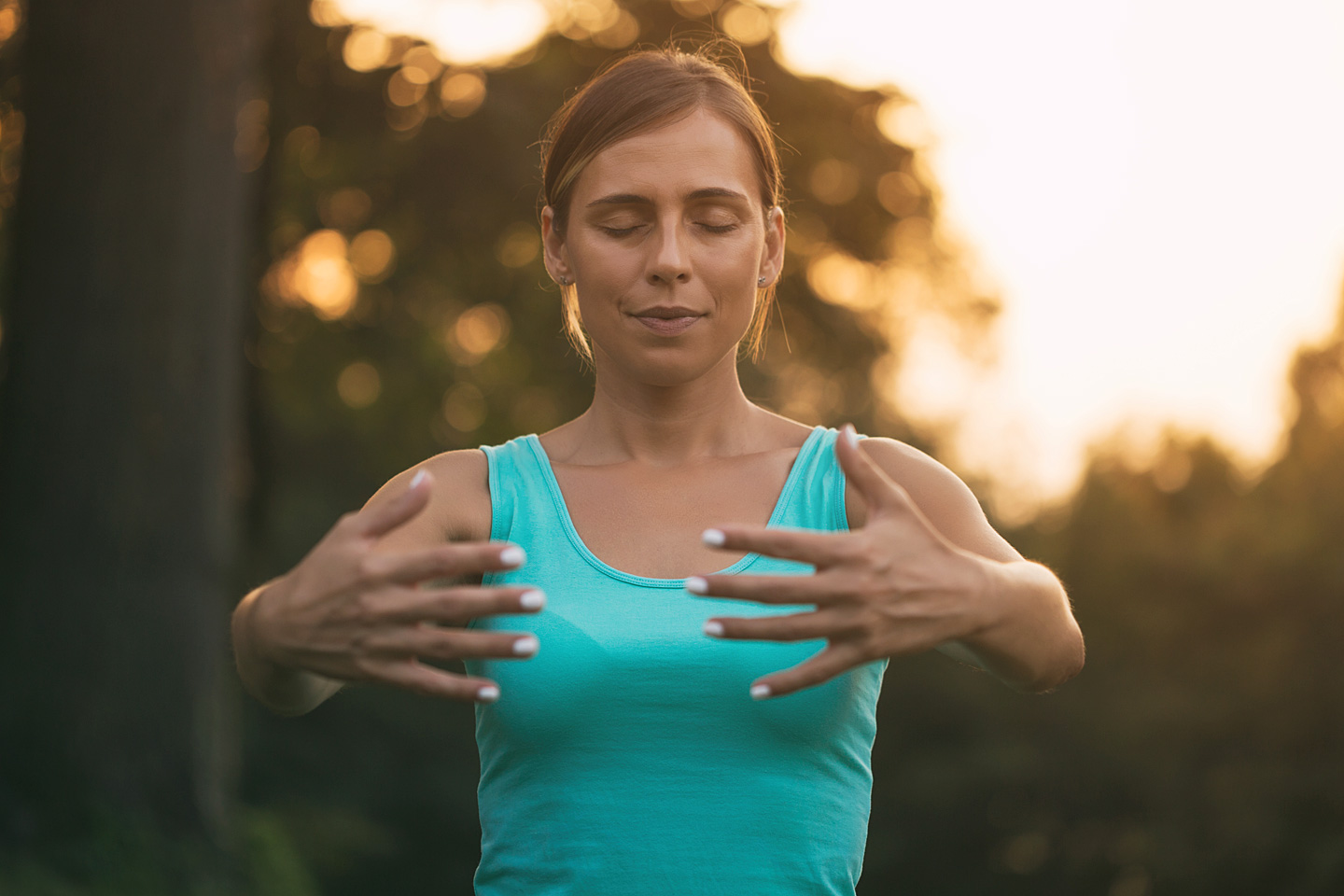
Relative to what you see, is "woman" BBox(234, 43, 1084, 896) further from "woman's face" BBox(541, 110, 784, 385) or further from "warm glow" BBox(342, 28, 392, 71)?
"warm glow" BBox(342, 28, 392, 71)

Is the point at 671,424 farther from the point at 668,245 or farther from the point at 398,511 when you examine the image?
the point at 398,511

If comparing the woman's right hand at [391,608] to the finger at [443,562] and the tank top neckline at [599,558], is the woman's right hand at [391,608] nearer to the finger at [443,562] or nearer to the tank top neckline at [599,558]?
the finger at [443,562]

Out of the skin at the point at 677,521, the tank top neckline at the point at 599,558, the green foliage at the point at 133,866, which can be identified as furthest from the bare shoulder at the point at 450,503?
the green foliage at the point at 133,866

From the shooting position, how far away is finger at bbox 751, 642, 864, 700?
173 centimetres

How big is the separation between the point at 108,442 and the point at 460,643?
5.55 meters

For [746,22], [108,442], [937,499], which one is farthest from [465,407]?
[937,499]

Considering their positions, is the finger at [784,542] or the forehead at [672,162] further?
the forehead at [672,162]

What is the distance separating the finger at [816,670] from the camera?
1.73m

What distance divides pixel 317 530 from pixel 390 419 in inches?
92.1

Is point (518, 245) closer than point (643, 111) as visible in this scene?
No

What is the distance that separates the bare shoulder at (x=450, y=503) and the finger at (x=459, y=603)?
362mm

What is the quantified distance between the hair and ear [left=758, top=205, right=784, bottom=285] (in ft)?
0.06

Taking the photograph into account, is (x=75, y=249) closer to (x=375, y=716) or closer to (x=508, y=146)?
(x=508, y=146)

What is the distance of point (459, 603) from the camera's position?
168 cm
